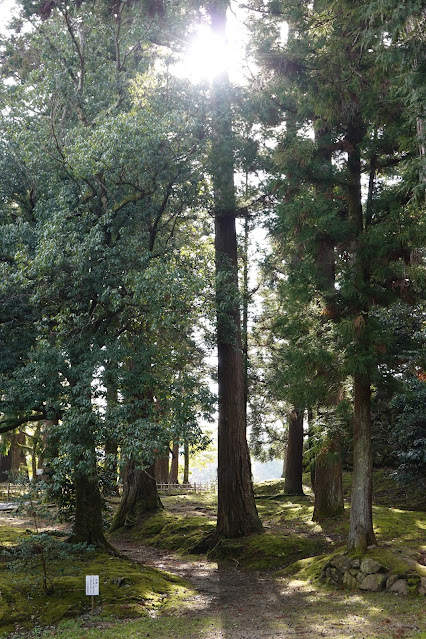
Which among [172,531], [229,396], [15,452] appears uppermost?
[229,396]

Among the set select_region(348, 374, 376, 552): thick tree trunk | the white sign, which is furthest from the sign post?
select_region(348, 374, 376, 552): thick tree trunk

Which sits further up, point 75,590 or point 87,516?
point 87,516

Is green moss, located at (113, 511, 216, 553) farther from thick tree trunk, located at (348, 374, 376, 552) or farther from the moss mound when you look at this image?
thick tree trunk, located at (348, 374, 376, 552)

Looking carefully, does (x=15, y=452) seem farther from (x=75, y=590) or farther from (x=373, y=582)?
(x=373, y=582)

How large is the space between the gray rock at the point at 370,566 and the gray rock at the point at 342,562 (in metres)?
0.31

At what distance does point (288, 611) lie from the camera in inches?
316

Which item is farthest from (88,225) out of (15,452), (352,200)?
(15,452)

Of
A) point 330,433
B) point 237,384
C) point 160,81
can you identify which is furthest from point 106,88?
point 330,433

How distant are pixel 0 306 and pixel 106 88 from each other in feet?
15.8

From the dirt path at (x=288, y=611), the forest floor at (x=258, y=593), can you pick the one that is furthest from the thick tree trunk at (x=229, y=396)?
the dirt path at (x=288, y=611)

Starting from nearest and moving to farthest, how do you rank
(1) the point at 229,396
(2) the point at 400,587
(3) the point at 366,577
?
(2) the point at 400,587 → (3) the point at 366,577 → (1) the point at 229,396

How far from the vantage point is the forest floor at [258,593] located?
7.13 metres

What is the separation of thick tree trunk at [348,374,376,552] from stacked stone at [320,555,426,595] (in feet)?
1.26

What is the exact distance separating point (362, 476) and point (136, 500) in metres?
9.48
